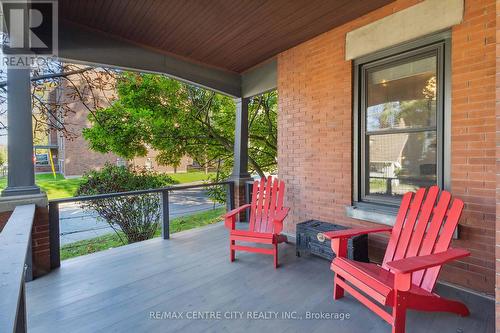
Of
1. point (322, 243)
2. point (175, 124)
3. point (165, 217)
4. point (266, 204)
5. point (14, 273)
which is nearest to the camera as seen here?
point (14, 273)

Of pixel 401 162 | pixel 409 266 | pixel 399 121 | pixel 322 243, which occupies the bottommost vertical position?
pixel 322 243

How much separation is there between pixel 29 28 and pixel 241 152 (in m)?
3.24

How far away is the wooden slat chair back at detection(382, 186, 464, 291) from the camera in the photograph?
6.45ft

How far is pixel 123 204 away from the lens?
16.4 feet

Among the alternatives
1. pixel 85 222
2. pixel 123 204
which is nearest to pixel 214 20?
pixel 123 204

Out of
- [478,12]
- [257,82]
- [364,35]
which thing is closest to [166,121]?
[257,82]

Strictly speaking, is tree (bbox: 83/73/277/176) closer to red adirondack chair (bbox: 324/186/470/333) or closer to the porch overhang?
the porch overhang

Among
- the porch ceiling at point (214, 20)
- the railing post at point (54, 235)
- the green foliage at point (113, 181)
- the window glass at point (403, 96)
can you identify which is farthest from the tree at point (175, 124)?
the window glass at point (403, 96)

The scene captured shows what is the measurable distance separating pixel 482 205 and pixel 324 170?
158cm

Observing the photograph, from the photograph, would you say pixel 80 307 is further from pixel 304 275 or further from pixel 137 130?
pixel 137 130

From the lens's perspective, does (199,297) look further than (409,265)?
Yes

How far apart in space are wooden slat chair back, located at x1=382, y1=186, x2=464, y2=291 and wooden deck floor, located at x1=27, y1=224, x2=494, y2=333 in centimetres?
39

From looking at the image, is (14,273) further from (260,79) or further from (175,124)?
(175,124)

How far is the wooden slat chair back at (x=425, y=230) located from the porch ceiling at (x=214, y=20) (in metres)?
1.99
